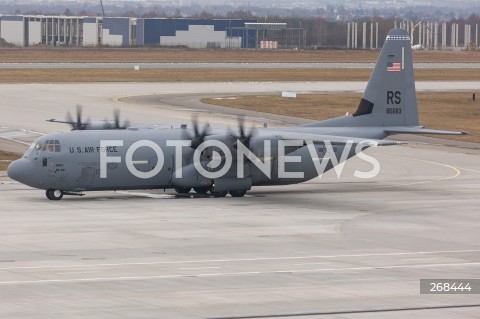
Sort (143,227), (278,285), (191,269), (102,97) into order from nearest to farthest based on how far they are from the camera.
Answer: (278,285) → (191,269) → (143,227) → (102,97)

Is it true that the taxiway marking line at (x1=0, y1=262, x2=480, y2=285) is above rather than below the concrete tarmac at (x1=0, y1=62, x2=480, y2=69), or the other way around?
below

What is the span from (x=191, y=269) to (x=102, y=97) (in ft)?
234

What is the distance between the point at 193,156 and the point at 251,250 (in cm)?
1288

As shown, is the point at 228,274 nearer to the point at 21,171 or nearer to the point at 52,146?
the point at 21,171

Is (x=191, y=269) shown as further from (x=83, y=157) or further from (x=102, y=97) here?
(x=102, y=97)

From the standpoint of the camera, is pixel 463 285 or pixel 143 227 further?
→ pixel 143 227

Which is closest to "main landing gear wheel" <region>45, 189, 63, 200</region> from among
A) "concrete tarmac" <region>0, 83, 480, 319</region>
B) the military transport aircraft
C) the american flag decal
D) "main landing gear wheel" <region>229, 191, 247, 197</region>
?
the military transport aircraft

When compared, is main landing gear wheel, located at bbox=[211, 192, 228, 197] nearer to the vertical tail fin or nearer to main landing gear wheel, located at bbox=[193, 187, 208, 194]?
main landing gear wheel, located at bbox=[193, 187, 208, 194]

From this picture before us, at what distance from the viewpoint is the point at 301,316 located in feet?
76.2

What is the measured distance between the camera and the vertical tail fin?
48.7m

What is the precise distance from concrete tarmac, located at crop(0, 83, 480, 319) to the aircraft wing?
8.47 ft

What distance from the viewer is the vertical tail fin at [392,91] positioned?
48.7 m

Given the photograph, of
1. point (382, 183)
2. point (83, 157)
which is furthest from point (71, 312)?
point (382, 183)

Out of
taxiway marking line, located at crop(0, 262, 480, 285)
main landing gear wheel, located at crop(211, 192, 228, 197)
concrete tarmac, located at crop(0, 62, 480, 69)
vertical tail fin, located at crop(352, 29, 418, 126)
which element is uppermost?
vertical tail fin, located at crop(352, 29, 418, 126)
